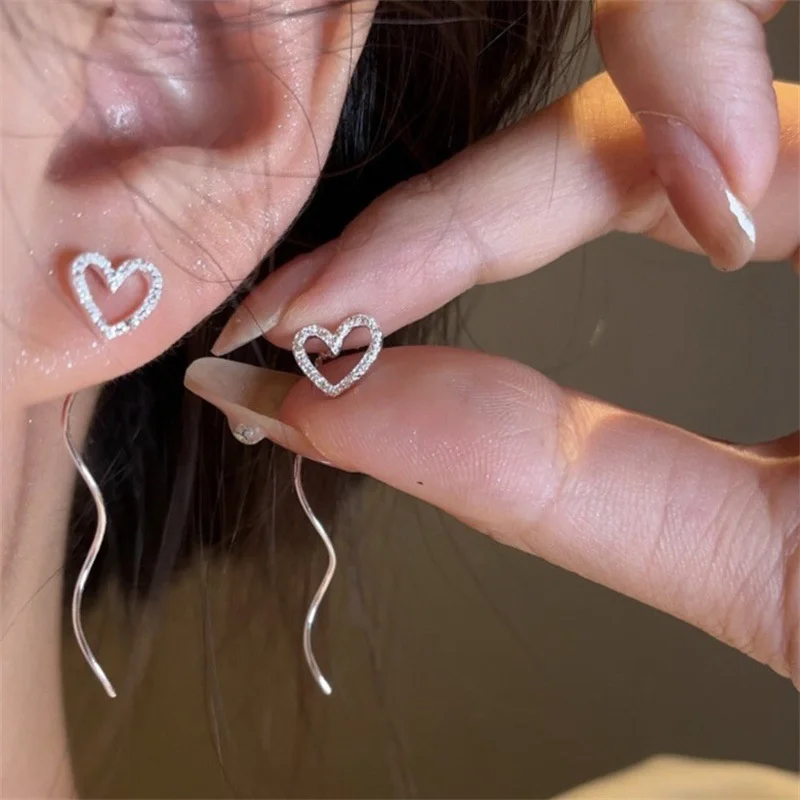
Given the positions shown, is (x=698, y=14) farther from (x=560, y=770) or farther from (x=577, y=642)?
(x=560, y=770)

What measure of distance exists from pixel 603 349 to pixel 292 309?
3.03 feet

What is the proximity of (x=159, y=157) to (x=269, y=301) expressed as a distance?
0.35 ft

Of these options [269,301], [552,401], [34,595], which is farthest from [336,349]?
[34,595]

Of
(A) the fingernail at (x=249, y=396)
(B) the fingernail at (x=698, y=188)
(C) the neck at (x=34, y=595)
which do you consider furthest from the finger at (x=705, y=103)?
(C) the neck at (x=34, y=595)

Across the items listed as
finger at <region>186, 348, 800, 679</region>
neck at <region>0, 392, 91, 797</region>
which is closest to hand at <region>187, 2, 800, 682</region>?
finger at <region>186, 348, 800, 679</region>

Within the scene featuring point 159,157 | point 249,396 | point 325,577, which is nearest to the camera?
point 159,157

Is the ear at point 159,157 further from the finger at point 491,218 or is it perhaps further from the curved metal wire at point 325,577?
the curved metal wire at point 325,577

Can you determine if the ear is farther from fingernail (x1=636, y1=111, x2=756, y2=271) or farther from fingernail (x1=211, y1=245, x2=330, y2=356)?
fingernail (x1=636, y1=111, x2=756, y2=271)

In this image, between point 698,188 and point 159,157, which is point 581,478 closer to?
point 698,188

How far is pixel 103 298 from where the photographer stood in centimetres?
44

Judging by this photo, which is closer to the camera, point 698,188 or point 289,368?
point 698,188

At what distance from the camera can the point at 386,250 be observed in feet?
1.68

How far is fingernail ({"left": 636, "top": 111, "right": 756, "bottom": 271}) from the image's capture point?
0.48m

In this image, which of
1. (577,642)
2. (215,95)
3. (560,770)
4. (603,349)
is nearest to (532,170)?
(215,95)
